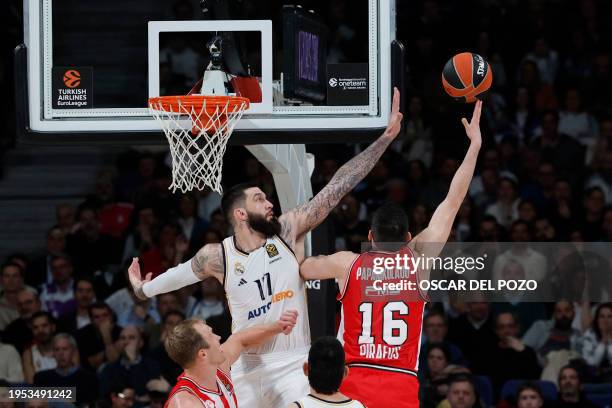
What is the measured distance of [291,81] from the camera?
27.8 ft

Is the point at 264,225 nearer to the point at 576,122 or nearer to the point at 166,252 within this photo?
the point at 166,252

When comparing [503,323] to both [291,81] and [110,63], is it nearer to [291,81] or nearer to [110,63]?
[291,81]

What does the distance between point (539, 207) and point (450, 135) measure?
155 centimetres

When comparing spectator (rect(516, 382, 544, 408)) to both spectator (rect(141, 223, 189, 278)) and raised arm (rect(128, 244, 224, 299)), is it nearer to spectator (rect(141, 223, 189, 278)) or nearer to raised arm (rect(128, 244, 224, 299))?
raised arm (rect(128, 244, 224, 299))

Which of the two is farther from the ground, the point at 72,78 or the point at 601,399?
the point at 72,78

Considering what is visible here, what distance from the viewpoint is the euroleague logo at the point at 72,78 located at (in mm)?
8525

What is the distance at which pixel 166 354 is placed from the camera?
11.4 meters

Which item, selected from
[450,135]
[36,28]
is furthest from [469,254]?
[36,28]

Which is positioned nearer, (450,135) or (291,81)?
(291,81)

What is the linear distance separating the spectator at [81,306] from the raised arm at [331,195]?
166 inches

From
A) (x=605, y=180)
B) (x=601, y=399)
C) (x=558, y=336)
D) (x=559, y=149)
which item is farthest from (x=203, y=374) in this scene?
(x=559, y=149)

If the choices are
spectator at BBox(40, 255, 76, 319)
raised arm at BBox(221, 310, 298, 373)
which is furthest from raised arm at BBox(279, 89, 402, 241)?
spectator at BBox(40, 255, 76, 319)

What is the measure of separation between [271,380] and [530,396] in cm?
288

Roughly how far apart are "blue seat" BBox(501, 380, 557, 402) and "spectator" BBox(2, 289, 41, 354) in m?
4.01
